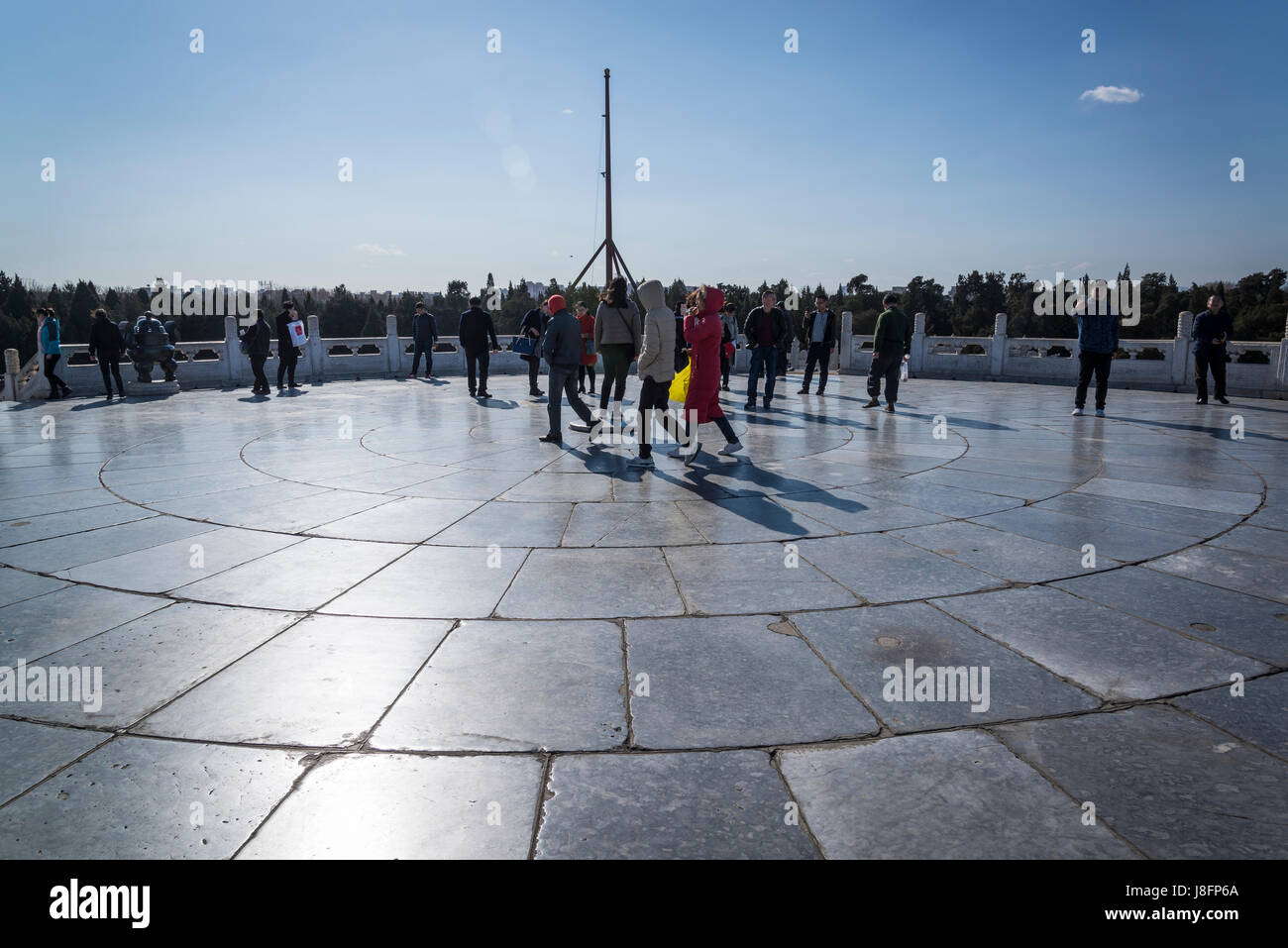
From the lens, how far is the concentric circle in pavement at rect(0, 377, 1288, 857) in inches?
101

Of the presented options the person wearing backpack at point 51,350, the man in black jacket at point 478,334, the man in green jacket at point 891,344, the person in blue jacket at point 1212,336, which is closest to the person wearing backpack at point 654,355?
the man in green jacket at point 891,344

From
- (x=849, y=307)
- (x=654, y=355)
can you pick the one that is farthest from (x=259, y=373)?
(x=849, y=307)

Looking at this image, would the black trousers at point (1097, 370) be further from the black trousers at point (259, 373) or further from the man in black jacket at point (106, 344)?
the man in black jacket at point (106, 344)

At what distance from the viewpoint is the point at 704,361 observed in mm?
8727

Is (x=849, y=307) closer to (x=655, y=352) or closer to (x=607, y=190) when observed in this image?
(x=607, y=190)

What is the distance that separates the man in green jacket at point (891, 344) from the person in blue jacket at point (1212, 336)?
5001 millimetres

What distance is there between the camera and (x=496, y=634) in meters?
4.03

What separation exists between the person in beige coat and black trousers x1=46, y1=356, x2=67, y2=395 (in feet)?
49.1

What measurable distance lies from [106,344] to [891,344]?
618 inches

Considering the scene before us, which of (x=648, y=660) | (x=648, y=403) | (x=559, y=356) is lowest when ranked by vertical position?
(x=648, y=660)
